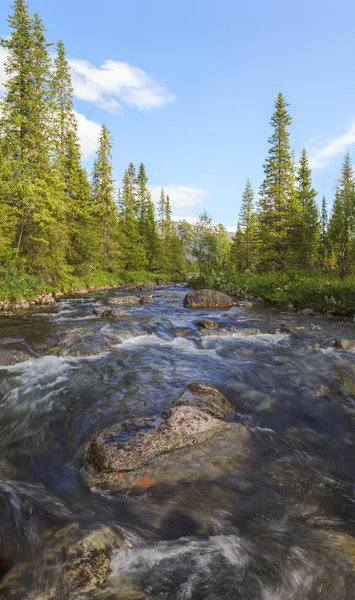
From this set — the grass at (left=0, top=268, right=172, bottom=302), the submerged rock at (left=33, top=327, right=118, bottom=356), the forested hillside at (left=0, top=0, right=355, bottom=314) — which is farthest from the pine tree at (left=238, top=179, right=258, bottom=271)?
the submerged rock at (left=33, top=327, right=118, bottom=356)

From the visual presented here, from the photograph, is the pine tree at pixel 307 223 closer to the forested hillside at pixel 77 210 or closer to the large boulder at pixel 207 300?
the forested hillside at pixel 77 210

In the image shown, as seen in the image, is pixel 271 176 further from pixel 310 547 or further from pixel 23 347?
pixel 310 547

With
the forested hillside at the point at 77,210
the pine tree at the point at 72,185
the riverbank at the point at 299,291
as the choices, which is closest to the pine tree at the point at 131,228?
the forested hillside at the point at 77,210

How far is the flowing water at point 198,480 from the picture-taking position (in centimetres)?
253

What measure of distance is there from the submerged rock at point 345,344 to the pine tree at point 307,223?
18.9m

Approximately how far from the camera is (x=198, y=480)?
12.3 ft

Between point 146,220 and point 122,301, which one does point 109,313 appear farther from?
point 146,220

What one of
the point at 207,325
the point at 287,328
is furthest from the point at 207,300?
the point at 287,328

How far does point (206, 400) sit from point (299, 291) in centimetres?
1401

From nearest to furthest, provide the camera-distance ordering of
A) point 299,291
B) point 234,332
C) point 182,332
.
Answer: point 182,332 < point 234,332 < point 299,291

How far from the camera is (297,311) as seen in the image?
633 inches

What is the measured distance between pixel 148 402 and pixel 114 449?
6.02ft

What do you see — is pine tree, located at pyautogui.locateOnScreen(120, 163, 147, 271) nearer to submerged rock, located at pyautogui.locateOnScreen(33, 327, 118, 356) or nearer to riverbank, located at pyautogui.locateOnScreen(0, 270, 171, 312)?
riverbank, located at pyautogui.locateOnScreen(0, 270, 171, 312)

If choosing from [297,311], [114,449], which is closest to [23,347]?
[114,449]
